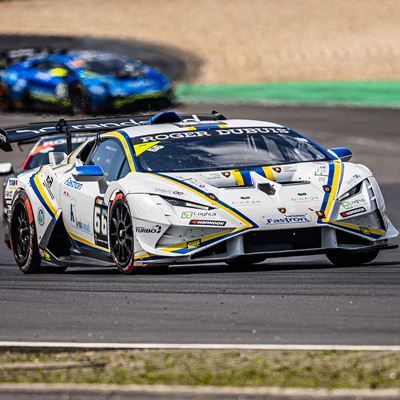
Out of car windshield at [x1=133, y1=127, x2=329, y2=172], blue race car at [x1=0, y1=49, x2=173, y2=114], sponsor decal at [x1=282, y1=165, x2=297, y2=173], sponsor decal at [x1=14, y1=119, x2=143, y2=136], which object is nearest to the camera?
sponsor decal at [x1=282, y1=165, x2=297, y2=173]

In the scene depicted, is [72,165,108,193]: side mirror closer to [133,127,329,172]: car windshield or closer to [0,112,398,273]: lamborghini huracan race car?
[0,112,398,273]: lamborghini huracan race car

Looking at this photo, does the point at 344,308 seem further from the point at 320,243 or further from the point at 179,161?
the point at 179,161

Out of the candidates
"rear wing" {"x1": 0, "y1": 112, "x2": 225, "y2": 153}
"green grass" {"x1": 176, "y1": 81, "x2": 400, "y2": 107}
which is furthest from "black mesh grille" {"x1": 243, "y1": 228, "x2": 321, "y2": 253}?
"green grass" {"x1": 176, "y1": 81, "x2": 400, "y2": 107}

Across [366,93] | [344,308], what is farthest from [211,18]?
[344,308]

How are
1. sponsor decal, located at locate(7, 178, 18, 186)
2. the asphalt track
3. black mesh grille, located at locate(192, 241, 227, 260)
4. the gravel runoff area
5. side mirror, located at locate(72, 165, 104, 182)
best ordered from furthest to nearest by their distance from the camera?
1. the gravel runoff area
2. sponsor decal, located at locate(7, 178, 18, 186)
3. side mirror, located at locate(72, 165, 104, 182)
4. black mesh grille, located at locate(192, 241, 227, 260)
5. the asphalt track

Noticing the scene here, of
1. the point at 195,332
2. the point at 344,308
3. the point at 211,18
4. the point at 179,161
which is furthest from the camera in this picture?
the point at 211,18

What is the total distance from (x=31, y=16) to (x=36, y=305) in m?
37.2

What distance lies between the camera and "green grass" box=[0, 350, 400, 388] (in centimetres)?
579

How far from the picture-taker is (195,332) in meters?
7.19

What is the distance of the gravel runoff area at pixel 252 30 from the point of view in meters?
35.4

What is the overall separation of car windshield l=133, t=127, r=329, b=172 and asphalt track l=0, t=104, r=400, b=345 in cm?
82

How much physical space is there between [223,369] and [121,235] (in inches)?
163

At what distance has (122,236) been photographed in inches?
399

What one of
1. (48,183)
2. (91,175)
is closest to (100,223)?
(91,175)
